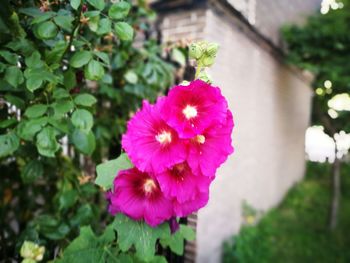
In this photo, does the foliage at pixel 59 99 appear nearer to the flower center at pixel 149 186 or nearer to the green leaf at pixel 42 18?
the green leaf at pixel 42 18

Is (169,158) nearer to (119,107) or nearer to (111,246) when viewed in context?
(111,246)

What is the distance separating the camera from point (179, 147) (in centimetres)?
73

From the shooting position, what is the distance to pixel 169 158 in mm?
729

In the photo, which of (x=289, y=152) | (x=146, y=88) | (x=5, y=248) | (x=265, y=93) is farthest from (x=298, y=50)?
(x=5, y=248)

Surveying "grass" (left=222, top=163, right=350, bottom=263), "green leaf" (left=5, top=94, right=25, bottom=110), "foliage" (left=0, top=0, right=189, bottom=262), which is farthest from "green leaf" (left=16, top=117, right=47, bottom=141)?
"grass" (left=222, top=163, right=350, bottom=263)

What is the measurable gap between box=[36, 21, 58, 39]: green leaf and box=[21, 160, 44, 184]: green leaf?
0.48 meters

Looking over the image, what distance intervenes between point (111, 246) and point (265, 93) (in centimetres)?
421

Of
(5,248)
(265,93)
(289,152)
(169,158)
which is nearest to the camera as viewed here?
(169,158)

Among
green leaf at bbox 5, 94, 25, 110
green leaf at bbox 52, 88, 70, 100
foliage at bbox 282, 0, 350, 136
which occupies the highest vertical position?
foliage at bbox 282, 0, 350, 136

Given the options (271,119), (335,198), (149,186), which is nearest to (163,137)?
(149,186)

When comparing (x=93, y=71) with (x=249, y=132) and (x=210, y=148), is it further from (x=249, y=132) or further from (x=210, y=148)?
(x=249, y=132)

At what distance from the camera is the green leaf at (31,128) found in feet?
3.26

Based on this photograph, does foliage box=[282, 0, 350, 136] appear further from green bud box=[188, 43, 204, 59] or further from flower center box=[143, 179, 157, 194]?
flower center box=[143, 179, 157, 194]

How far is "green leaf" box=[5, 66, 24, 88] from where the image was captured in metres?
0.98
